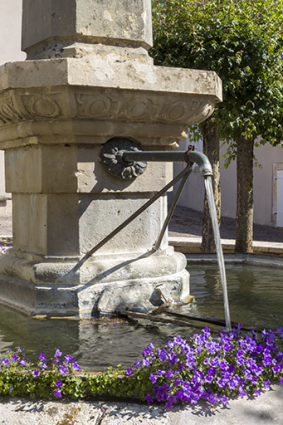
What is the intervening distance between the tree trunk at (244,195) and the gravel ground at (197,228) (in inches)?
207

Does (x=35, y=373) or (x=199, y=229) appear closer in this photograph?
(x=35, y=373)

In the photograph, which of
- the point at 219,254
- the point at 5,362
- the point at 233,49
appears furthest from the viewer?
the point at 233,49

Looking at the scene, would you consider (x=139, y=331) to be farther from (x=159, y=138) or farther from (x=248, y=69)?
(x=248, y=69)

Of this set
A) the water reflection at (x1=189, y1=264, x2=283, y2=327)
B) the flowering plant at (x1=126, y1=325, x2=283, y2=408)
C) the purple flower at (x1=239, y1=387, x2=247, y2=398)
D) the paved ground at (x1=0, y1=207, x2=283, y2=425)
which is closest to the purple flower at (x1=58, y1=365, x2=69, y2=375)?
the paved ground at (x1=0, y1=207, x2=283, y2=425)

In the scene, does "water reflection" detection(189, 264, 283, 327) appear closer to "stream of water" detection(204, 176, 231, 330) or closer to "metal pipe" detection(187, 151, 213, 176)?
"stream of water" detection(204, 176, 231, 330)

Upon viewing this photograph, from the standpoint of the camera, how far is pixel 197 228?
610 inches

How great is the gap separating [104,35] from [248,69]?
3.92 m

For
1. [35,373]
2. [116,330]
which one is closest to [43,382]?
[35,373]

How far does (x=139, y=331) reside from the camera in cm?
310

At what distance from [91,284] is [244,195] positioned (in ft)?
17.1

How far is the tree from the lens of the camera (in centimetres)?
711

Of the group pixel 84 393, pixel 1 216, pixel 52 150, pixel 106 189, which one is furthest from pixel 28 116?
pixel 1 216

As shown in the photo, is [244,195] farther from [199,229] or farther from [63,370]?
[199,229]

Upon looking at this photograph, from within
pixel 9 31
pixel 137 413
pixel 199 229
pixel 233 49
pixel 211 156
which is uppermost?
pixel 9 31
